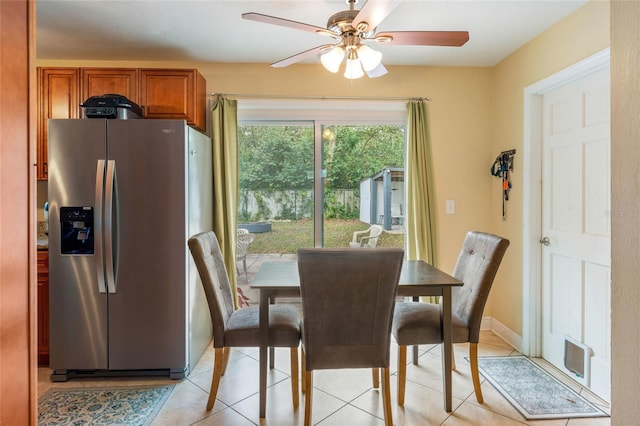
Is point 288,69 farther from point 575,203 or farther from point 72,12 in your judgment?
point 575,203

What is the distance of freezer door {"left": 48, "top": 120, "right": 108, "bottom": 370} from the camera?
2.39 m

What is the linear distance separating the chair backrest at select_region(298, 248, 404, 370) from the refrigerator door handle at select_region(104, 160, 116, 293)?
4.77ft

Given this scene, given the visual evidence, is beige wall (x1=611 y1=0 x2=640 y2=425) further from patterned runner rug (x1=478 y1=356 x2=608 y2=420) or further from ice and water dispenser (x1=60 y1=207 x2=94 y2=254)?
ice and water dispenser (x1=60 y1=207 x2=94 y2=254)

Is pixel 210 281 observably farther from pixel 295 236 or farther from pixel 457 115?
pixel 457 115

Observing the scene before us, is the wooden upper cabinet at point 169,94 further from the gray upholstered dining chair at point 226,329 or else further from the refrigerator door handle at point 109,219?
the gray upholstered dining chair at point 226,329

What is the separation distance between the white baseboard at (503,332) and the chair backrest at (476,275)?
0.97 m

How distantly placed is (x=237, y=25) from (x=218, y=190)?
4.36 feet

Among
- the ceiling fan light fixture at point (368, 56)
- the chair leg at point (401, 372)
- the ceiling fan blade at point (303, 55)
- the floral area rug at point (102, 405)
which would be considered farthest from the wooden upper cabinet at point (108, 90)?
the chair leg at point (401, 372)

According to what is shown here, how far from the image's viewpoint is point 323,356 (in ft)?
6.10

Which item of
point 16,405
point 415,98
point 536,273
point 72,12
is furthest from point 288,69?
point 16,405

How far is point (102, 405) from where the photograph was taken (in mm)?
2197

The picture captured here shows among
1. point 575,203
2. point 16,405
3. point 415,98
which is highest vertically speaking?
point 415,98

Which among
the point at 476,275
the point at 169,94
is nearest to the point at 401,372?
the point at 476,275

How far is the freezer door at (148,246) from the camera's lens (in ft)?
7.95
